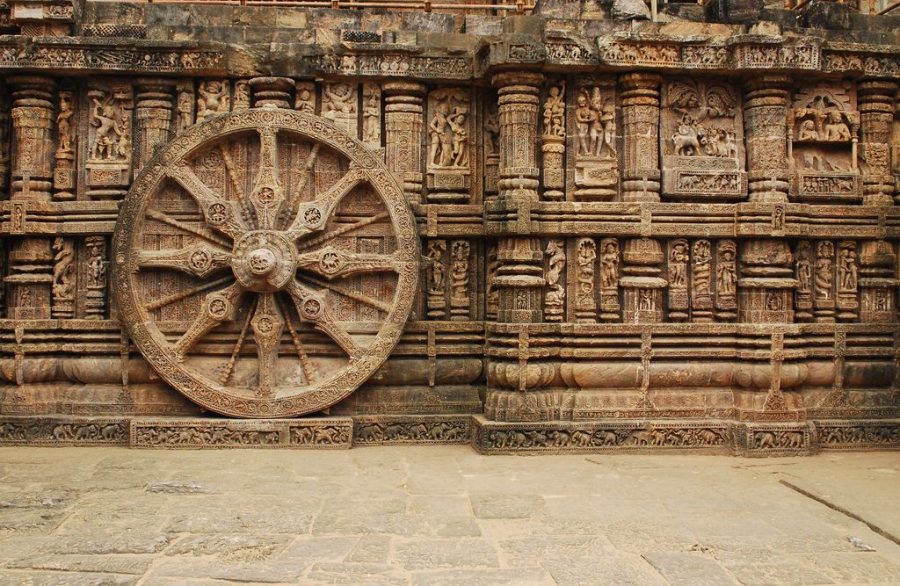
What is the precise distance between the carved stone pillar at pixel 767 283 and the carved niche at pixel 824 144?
780mm

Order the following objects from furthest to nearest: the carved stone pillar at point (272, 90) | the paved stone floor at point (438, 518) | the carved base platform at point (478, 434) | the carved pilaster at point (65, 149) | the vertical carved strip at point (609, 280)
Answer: the carved pilaster at point (65, 149)
the carved stone pillar at point (272, 90)
the vertical carved strip at point (609, 280)
the carved base platform at point (478, 434)
the paved stone floor at point (438, 518)

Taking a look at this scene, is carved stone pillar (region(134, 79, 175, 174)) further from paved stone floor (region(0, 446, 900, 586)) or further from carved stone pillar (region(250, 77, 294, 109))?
paved stone floor (region(0, 446, 900, 586))

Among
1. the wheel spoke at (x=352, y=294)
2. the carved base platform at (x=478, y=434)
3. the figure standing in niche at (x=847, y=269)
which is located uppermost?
the figure standing in niche at (x=847, y=269)

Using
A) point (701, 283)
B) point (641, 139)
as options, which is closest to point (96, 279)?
→ point (641, 139)

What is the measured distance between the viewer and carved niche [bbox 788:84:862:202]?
916 cm

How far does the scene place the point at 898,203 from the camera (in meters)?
9.36

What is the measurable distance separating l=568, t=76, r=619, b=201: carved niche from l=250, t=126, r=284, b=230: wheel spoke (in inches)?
132

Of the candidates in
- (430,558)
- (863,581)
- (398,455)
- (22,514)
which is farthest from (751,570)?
(22,514)

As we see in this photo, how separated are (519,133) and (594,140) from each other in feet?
3.06

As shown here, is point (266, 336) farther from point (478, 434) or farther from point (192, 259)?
point (478, 434)

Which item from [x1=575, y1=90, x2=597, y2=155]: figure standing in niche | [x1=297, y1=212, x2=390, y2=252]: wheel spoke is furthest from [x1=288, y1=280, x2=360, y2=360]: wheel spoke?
[x1=575, y1=90, x2=597, y2=155]: figure standing in niche

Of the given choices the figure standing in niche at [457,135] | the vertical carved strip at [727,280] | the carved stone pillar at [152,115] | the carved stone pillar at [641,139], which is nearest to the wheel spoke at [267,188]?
the carved stone pillar at [152,115]

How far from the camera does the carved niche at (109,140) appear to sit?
29.7 feet

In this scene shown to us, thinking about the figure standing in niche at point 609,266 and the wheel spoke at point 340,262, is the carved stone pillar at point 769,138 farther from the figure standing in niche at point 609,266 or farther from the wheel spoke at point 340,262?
the wheel spoke at point 340,262
